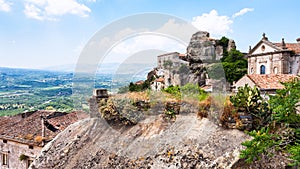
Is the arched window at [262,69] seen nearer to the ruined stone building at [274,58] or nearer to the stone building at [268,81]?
the ruined stone building at [274,58]

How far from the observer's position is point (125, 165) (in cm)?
775

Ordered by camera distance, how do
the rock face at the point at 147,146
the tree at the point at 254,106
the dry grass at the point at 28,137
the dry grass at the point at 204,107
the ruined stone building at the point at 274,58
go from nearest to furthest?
the rock face at the point at 147,146 → the tree at the point at 254,106 → the dry grass at the point at 204,107 → the dry grass at the point at 28,137 → the ruined stone building at the point at 274,58

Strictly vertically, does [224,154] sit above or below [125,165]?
above

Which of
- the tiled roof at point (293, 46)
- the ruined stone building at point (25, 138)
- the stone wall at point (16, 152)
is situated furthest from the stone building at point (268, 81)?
the tiled roof at point (293, 46)

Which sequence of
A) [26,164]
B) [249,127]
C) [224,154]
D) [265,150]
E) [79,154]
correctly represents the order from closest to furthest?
[265,150] → [224,154] → [249,127] → [79,154] → [26,164]

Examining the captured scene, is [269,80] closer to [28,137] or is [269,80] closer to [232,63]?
[28,137]

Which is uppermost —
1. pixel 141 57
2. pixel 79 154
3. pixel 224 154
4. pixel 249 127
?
pixel 141 57

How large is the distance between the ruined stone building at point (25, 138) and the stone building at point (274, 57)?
76.0ft

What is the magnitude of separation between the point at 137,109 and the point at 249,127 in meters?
3.78

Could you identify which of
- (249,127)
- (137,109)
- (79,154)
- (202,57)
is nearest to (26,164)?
(79,154)

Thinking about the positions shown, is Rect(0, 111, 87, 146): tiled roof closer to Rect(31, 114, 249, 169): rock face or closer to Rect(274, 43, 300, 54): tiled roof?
Rect(31, 114, 249, 169): rock face

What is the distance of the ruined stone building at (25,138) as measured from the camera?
12.9 meters

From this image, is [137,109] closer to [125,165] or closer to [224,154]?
[125,165]

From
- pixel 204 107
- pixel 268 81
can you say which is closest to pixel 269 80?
pixel 268 81
